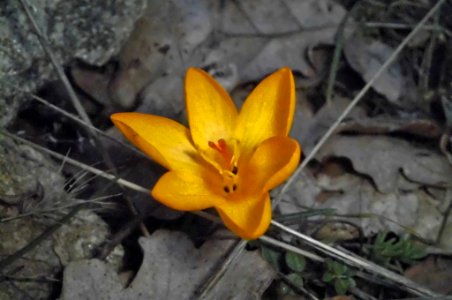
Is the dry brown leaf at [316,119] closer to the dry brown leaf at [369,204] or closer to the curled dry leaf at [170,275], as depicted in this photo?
the dry brown leaf at [369,204]

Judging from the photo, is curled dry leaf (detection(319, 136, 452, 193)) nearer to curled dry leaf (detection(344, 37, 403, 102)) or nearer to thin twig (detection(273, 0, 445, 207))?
thin twig (detection(273, 0, 445, 207))

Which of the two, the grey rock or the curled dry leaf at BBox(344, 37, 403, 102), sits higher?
the grey rock

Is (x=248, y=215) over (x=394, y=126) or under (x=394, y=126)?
over

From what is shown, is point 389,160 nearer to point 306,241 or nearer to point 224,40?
point 306,241

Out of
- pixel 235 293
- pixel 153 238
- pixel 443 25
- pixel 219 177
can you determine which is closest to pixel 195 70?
pixel 219 177

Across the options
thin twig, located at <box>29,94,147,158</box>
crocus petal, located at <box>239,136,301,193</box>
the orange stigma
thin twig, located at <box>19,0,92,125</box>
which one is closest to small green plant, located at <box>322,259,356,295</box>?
crocus petal, located at <box>239,136,301,193</box>

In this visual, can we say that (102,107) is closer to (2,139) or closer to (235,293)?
(2,139)

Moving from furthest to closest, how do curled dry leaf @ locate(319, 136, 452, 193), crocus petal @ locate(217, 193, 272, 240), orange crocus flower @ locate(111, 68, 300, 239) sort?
curled dry leaf @ locate(319, 136, 452, 193), orange crocus flower @ locate(111, 68, 300, 239), crocus petal @ locate(217, 193, 272, 240)

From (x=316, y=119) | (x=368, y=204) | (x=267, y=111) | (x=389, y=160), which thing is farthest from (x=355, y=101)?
(x=267, y=111)
